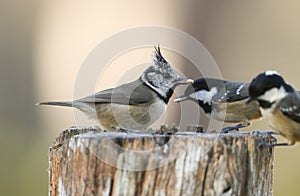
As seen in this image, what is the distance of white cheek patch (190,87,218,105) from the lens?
11.4 ft

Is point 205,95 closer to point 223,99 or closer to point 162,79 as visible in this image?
point 223,99

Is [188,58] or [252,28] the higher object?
[252,28]

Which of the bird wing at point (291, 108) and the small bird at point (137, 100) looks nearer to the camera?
the bird wing at point (291, 108)

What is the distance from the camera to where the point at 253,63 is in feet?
22.6

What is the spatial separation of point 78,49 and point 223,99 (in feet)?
13.5

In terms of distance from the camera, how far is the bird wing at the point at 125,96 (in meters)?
3.32

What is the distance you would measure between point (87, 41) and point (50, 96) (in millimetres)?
811

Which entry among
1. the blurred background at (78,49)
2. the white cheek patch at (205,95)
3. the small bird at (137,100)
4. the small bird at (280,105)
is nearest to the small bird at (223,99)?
the white cheek patch at (205,95)

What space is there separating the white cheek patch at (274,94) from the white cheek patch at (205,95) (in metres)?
0.90

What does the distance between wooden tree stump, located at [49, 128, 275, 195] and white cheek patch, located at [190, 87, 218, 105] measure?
1.37 meters

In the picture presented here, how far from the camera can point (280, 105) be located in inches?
103

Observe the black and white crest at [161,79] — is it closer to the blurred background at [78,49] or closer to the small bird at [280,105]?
the small bird at [280,105]

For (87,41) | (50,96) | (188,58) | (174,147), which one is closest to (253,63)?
(188,58)

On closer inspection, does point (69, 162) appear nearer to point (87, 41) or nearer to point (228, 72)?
point (228, 72)
